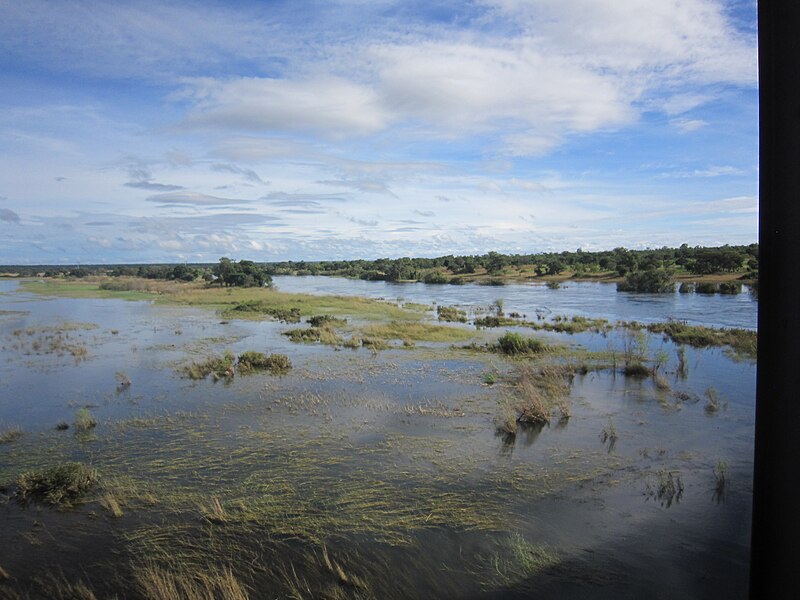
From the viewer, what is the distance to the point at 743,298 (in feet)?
141

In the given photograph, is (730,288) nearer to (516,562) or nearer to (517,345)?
(517,345)

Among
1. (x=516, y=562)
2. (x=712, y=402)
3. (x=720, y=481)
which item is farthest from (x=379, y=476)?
(x=712, y=402)

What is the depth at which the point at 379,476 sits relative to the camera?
37.1 feet

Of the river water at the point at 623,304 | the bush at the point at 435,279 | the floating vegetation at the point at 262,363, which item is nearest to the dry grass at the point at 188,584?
the floating vegetation at the point at 262,363

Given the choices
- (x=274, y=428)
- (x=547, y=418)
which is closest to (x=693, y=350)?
(x=547, y=418)

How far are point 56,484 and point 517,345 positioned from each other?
19.6 meters

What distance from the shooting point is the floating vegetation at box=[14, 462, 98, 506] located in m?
10.4

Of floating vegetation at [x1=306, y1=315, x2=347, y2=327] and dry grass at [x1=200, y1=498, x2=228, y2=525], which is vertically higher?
floating vegetation at [x1=306, y1=315, x2=347, y2=327]

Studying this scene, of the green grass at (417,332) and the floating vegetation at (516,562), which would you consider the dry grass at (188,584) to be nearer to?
the floating vegetation at (516,562)

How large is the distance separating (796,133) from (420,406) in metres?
14.5

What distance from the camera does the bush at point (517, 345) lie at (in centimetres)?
2534

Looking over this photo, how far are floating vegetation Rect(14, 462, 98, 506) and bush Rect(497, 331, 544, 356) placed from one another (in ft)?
60.3

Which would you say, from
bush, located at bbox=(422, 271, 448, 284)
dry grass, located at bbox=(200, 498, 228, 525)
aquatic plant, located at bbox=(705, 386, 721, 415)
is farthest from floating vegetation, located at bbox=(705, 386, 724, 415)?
bush, located at bbox=(422, 271, 448, 284)

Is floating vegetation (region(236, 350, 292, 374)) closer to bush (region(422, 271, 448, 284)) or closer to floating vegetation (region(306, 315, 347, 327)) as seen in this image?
floating vegetation (region(306, 315, 347, 327))
